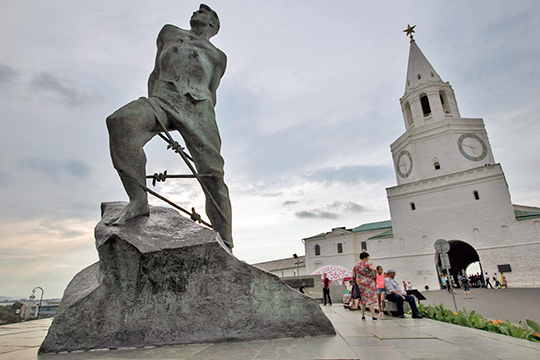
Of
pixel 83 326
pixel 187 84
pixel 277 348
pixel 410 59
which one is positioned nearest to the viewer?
pixel 277 348

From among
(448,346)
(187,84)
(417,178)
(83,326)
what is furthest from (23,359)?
(417,178)

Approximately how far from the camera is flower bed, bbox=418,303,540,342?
3.47m

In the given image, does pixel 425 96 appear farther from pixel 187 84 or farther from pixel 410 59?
pixel 187 84

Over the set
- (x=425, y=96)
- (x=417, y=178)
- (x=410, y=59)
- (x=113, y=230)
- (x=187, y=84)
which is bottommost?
(x=113, y=230)

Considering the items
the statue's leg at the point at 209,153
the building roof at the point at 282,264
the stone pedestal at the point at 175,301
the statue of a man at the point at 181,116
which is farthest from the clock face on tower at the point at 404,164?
the stone pedestal at the point at 175,301

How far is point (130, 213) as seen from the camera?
9.73ft

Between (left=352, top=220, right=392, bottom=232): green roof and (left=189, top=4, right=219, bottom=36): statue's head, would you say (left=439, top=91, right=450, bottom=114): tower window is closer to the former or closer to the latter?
(left=352, top=220, right=392, bottom=232): green roof

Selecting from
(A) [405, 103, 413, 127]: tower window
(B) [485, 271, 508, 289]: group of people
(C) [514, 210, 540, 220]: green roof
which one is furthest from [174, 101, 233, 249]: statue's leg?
(A) [405, 103, 413, 127]: tower window

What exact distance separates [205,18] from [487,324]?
225 inches

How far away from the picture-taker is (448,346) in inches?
91.4

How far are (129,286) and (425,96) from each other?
3689 centimetres

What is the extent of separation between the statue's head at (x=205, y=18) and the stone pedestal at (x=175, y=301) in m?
2.85

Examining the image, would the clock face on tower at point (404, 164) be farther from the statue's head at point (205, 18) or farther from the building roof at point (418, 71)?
the statue's head at point (205, 18)

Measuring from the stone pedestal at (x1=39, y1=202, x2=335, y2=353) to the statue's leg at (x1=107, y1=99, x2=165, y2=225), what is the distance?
0.34 meters
